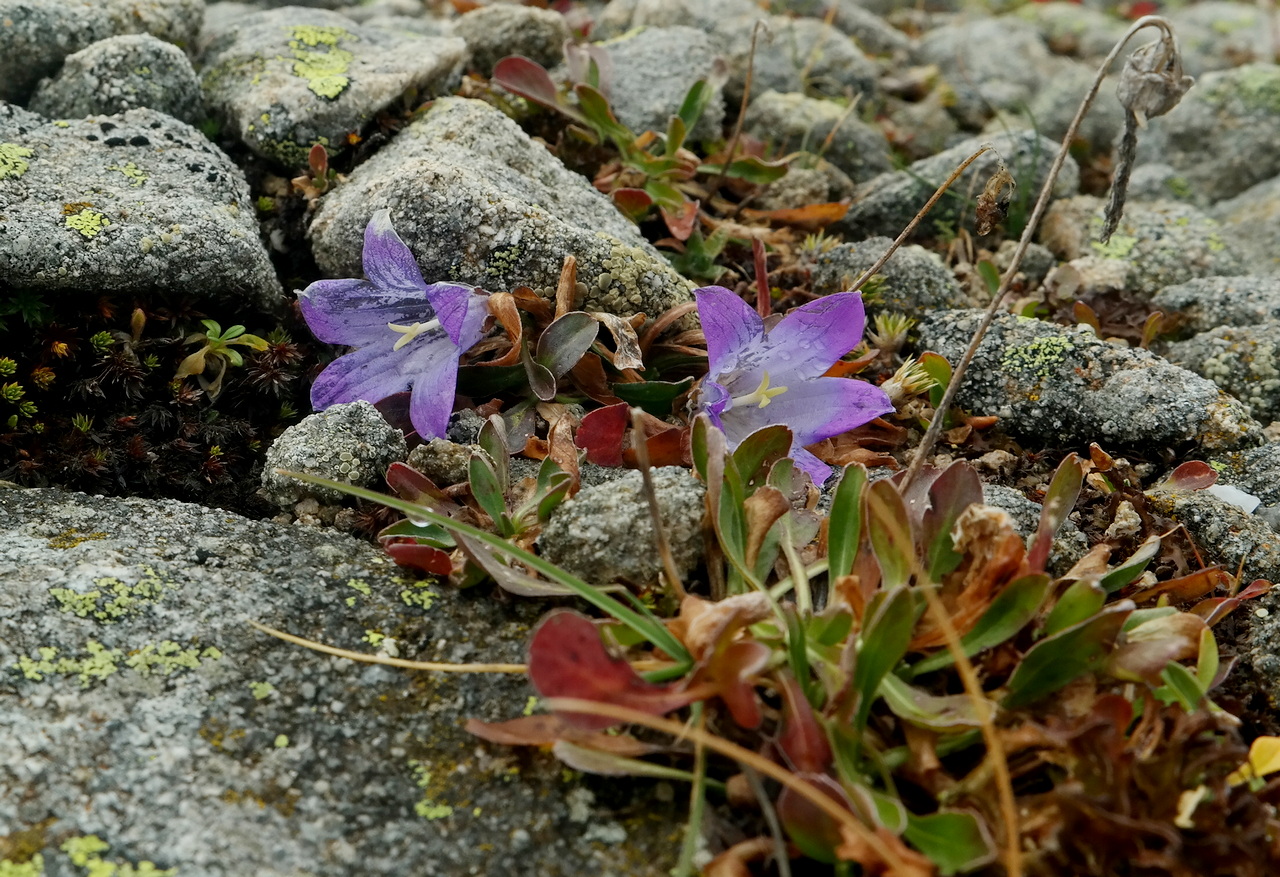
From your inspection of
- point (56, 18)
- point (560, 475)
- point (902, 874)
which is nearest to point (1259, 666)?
point (902, 874)

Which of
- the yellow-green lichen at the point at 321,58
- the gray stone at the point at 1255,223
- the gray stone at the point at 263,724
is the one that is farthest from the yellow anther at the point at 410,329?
the gray stone at the point at 1255,223

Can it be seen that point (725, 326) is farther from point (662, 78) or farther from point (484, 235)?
point (662, 78)

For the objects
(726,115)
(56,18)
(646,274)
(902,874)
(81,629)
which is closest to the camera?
(902,874)

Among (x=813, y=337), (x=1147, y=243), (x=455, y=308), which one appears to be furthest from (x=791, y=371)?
(x=1147, y=243)

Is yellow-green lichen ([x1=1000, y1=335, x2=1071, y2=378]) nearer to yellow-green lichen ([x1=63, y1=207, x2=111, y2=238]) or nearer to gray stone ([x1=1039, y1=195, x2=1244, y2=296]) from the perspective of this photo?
gray stone ([x1=1039, y1=195, x2=1244, y2=296])

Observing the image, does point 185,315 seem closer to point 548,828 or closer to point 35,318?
point 35,318

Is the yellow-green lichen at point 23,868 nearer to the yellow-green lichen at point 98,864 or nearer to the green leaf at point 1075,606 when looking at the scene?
the yellow-green lichen at point 98,864
